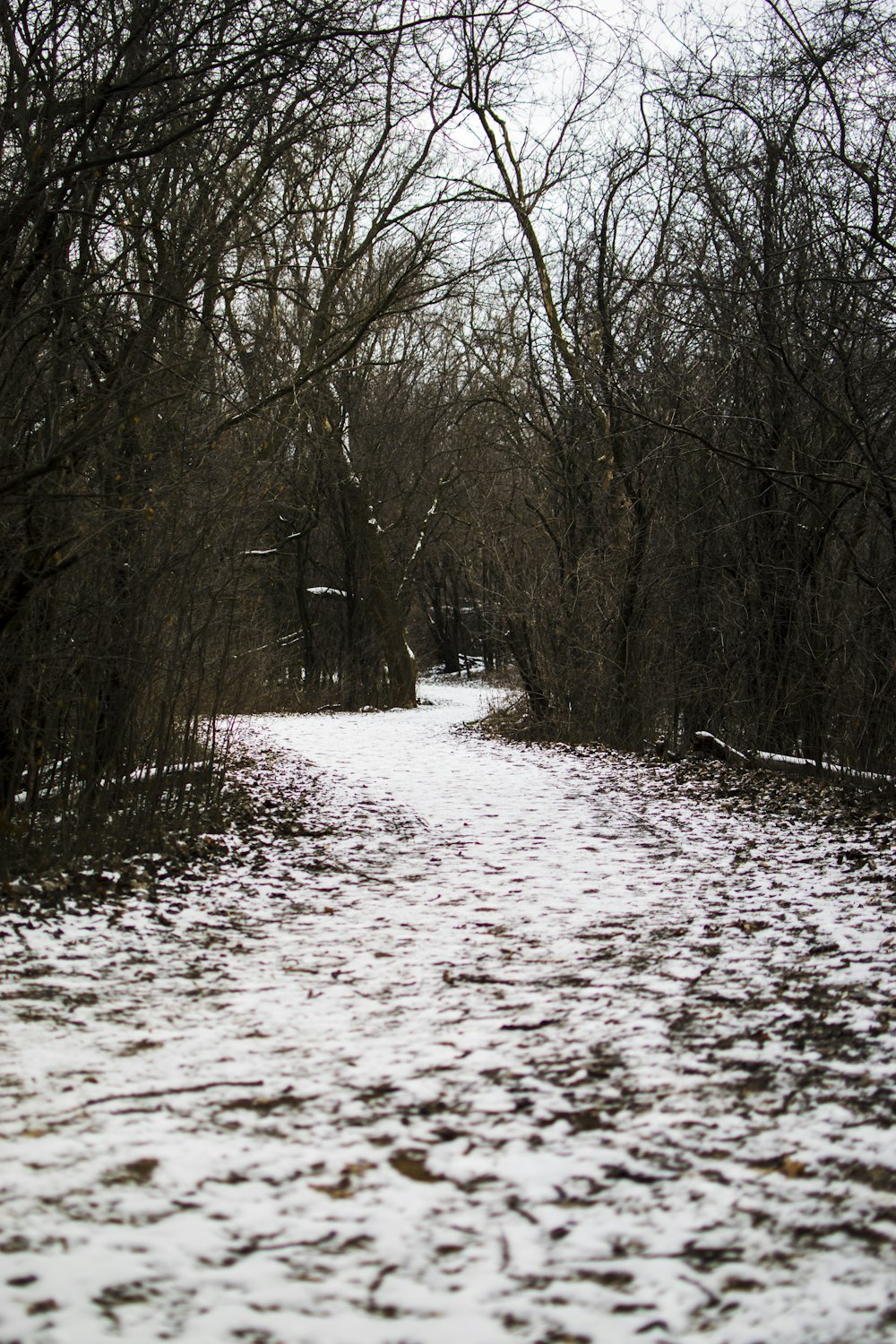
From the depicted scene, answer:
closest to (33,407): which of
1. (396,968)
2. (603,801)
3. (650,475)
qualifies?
(396,968)

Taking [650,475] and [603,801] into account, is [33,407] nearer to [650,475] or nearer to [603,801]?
[603,801]

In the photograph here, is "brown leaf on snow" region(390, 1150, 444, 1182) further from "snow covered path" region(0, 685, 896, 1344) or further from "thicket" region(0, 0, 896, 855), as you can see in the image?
"thicket" region(0, 0, 896, 855)

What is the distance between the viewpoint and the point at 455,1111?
318 cm

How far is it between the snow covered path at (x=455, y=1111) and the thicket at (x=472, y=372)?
180 centimetres

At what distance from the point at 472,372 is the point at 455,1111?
15.6 m

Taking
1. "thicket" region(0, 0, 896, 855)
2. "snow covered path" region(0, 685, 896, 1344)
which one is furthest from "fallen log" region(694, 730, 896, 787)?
"snow covered path" region(0, 685, 896, 1344)

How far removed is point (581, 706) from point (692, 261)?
608 cm

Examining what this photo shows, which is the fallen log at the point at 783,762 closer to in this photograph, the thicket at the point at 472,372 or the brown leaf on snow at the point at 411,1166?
the thicket at the point at 472,372

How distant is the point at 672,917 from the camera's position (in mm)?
5547

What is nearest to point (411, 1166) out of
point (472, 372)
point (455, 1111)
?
point (455, 1111)

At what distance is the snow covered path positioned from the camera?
2.25 metres

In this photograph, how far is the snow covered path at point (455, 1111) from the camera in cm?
225

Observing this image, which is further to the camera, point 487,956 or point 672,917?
point 672,917

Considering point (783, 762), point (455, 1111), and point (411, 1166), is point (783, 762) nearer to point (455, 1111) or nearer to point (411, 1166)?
point (455, 1111)
